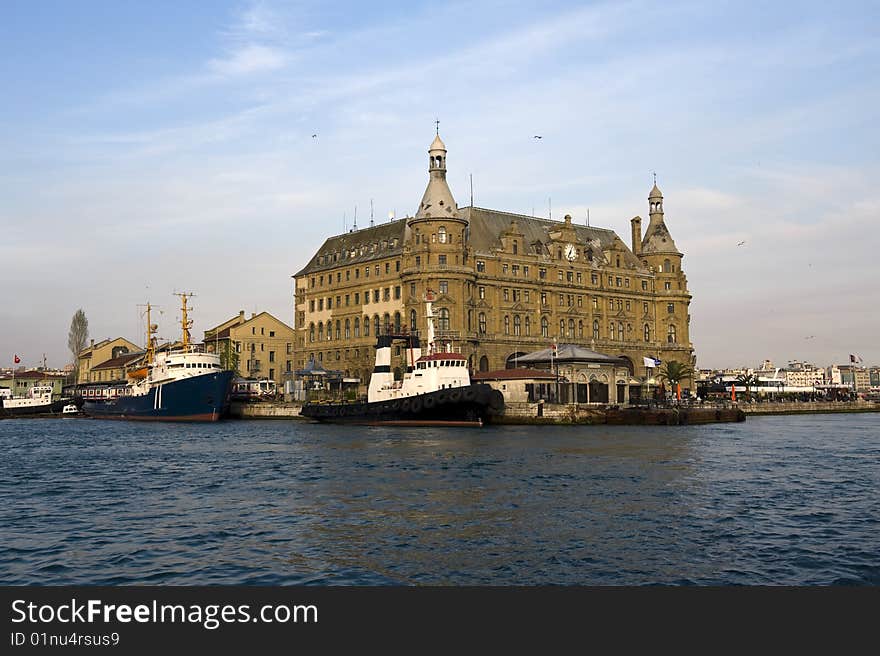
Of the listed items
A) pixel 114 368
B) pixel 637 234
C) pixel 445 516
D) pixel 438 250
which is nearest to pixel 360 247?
pixel 438 250

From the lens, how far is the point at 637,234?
131750mm

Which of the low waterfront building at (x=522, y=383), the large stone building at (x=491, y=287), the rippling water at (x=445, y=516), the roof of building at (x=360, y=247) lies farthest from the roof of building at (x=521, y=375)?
the rippling water at (x=445, y=516)

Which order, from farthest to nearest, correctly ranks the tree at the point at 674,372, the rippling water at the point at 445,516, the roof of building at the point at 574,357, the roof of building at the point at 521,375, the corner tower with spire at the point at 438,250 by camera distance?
the tree at the point at 674,372, the corner tower with spire at the point at 438,250, the roof of building at the point at 574,357, the roof of building at the point at 521,375, the rippling water at the point at 445,516

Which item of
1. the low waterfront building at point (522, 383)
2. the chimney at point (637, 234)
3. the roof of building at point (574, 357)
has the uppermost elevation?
the chimney at point (637, 234)

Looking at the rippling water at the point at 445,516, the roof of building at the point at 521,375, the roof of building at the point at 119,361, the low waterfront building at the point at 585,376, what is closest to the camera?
the rippling water at the point at 445,516

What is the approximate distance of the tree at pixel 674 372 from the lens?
119875 millimetres

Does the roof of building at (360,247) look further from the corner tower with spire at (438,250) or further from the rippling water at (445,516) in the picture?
the rippling water at (445,516)

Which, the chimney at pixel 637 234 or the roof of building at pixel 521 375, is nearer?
the roof of building at pixel 521 375

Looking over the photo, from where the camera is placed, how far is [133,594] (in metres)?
14.2

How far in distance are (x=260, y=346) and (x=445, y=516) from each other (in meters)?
111

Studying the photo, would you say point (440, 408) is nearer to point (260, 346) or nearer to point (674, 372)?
point (674, 372)

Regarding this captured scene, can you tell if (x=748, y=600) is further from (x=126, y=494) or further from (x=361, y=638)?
(x=126, y=494)

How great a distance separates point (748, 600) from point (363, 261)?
3994 inches

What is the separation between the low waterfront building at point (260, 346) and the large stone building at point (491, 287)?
11.4 meters
